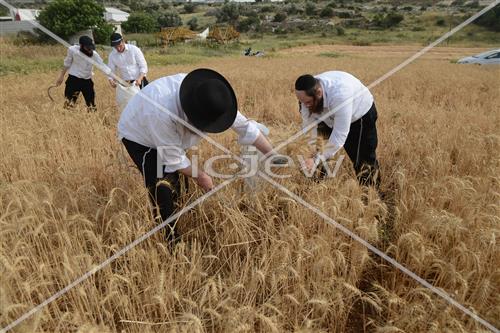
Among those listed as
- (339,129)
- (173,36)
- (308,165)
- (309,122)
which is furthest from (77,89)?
(173,36)

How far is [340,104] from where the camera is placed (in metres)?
3.01

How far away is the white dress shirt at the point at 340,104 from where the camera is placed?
9.85 feet

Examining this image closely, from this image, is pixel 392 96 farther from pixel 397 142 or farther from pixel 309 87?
pixel 309 87

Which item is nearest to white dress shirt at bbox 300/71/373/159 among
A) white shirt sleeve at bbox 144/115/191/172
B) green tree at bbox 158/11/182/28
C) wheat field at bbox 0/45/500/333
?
wheat field at bbox 0/45/500/333

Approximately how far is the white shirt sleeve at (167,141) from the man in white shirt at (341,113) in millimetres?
1101

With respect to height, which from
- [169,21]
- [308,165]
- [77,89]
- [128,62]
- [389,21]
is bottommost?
[308,165]

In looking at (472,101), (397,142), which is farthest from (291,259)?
(472,101)

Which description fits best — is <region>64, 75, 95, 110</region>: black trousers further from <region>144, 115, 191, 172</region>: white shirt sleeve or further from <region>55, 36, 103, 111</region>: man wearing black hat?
<region>144, 115, 191, 172</region>: white shirt sleeve

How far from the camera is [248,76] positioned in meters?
10.9

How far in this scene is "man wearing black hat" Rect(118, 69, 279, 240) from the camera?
87.1 inches

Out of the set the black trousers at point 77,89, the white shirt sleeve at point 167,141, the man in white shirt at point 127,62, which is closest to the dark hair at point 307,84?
the white shirt sleeve at point 167,141

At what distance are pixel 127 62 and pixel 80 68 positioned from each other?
30.0 inches

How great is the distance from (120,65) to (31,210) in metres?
4.05

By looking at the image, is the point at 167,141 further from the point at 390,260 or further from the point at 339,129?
the point at 390,260
